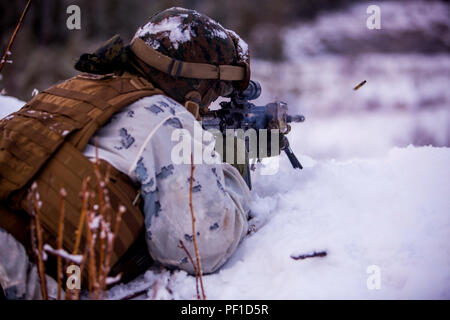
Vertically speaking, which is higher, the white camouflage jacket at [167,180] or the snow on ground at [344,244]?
the white camouflage jacket at [167,180]

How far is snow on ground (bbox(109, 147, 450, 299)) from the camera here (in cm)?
168

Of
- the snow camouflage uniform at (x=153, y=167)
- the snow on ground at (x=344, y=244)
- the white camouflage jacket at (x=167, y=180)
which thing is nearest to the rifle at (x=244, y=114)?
the snow on ground at (x=344, y=244)

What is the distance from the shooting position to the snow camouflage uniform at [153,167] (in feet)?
5.42

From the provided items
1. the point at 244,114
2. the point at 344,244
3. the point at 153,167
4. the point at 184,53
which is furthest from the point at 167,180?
the point at 244,114

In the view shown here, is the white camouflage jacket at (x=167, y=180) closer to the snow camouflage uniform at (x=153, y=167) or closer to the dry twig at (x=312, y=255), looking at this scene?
the snow camouflage uniform at (x=153, y=167)

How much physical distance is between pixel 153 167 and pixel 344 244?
962mm

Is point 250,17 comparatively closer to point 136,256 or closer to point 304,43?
point 304,43

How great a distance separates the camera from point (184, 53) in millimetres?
2068

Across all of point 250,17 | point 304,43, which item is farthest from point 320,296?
point 304,43

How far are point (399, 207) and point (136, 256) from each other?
4.53 feet

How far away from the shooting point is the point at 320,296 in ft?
5.31

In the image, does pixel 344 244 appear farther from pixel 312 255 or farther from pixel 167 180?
pixel 167 180

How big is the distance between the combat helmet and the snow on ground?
0.77 m
